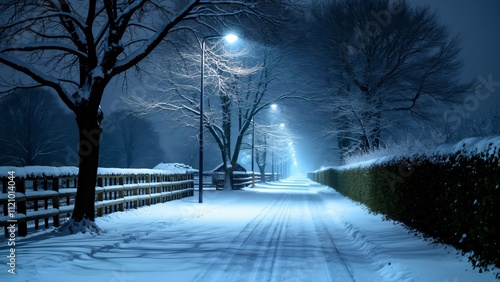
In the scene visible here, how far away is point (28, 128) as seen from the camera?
4344 cm

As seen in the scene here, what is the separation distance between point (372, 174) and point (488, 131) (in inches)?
256

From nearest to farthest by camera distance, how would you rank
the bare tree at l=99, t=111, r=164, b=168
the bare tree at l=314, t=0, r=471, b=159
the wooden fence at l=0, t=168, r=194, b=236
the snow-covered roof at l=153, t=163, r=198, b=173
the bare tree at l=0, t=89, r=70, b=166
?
the wooden fence at l=0, t=168, r=194, b=236
the snow-covered roof at l=153, t=163, r=198, b=173
the bare tree at l=314, t=0, r=471, b=159
the bare tree at l=0, t=89, r=70, b=166
the bare tree at l=99, t=111, r=164, b=168

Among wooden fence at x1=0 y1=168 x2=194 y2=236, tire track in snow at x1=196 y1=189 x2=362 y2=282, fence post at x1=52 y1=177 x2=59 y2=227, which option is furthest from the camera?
fence post at x1=52 y1=177 x2=59 y2=227

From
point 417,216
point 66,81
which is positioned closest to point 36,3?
point 66,81

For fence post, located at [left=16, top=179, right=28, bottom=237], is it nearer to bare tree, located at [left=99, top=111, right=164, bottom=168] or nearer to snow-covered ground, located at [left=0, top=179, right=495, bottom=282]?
snow-covered ground, located at [left=0, top=179, right=495, bottom=282]

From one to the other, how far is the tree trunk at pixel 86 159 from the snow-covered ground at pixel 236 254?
→ 0.87 meters

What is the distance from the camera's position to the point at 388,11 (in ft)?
87.3

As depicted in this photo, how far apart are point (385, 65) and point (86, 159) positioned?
22176 mm

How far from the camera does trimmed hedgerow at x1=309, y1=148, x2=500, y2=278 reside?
17.7ft

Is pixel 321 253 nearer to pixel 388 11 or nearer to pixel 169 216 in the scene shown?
pixel 169 216

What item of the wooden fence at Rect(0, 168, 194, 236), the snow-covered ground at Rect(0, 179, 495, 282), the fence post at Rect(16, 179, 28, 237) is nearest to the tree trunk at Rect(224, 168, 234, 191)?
the wooden fence at Rect(0, 168, 194, 236)

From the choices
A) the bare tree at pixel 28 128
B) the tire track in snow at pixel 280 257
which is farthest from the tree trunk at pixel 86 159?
the bare tree at pixel 28 128

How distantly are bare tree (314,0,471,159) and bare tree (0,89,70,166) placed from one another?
3369 centimetres

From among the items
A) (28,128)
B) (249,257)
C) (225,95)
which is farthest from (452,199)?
(28,128)
